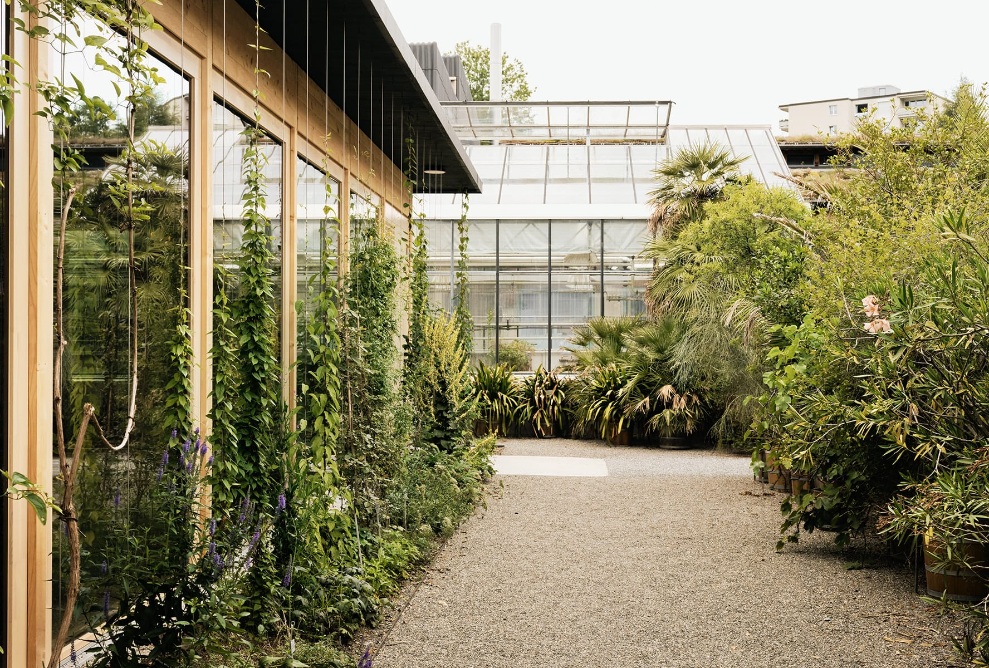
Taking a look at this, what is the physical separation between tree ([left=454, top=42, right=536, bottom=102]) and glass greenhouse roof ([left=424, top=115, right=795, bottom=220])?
11.1m

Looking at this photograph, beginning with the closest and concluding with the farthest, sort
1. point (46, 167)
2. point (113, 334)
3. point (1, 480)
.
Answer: point (1, 480), point (46, 167), point (113, 334)

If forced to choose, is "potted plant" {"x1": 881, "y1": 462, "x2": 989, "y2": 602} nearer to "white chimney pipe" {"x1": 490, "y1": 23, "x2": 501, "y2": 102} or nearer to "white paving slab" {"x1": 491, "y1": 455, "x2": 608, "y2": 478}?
"white paving slab" {"x1": 491, "y1": 455, "x2": 608, "y2": 478}

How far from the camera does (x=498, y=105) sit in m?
18.9

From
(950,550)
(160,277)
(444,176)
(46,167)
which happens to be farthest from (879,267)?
(444,176)

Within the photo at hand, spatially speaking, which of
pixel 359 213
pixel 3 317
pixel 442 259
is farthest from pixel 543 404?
pixel 3 317

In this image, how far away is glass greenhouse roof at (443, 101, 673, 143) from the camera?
61.6 ft

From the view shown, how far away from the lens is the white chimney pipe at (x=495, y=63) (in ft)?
76.9

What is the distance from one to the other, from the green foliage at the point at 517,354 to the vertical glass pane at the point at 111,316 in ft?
36.1

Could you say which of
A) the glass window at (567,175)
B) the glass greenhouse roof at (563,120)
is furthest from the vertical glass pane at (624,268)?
the glass greenhouse roof at (563,120)

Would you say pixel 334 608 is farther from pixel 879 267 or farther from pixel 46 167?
pixel 879 267

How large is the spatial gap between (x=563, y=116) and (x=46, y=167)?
17.0 m

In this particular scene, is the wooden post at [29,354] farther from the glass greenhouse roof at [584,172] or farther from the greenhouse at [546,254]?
the glass greenhouse roof at [584,172]

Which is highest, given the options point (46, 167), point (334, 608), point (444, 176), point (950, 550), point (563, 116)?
point (563, 116)

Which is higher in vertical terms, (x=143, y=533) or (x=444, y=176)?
(x=444, y=176)
